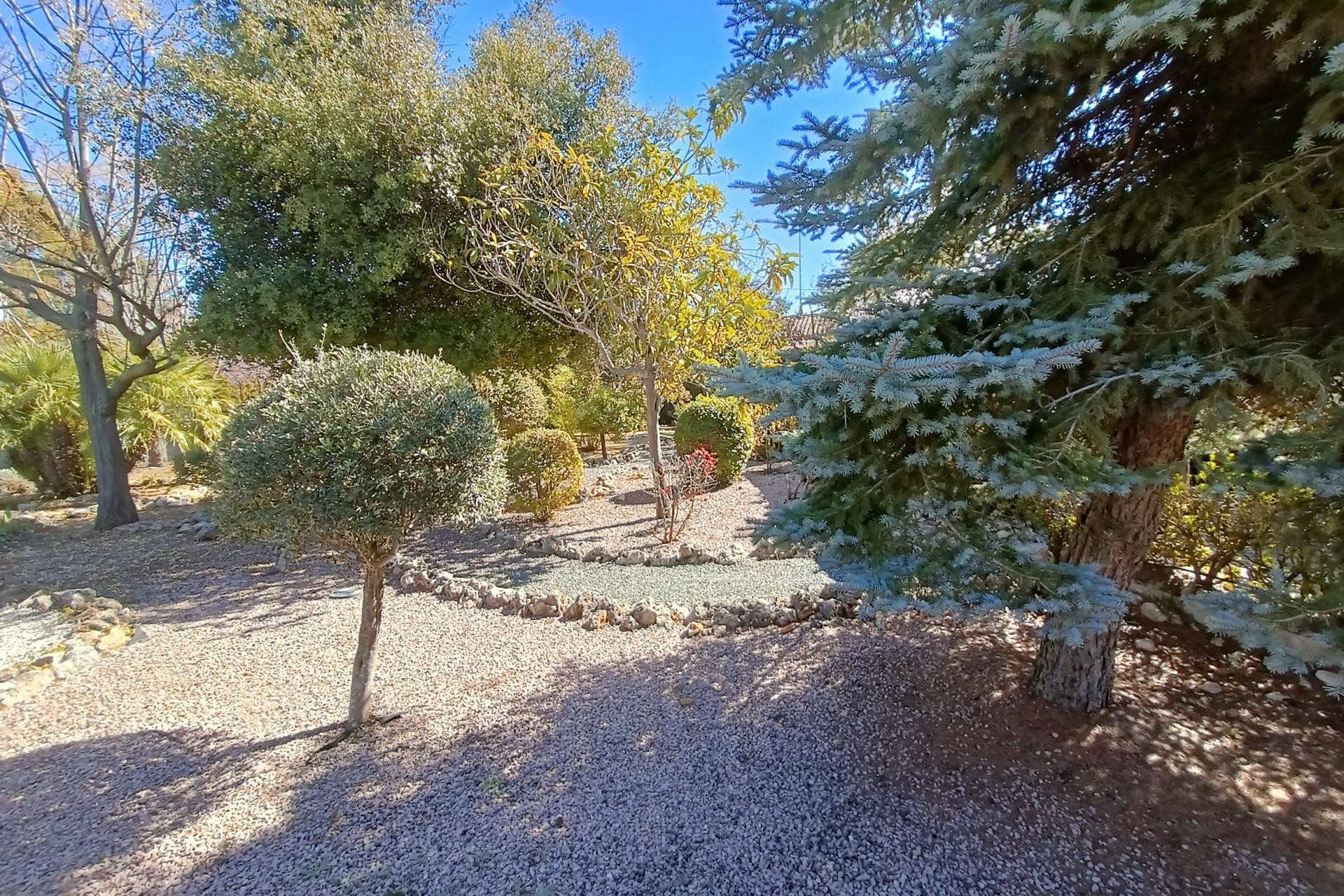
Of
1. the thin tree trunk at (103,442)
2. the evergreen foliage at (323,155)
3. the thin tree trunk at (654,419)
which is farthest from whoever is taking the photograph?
the thin tree trunk at (103,442)

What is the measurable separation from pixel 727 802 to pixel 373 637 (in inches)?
76.2

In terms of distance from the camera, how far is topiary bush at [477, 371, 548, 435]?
29.0 feet

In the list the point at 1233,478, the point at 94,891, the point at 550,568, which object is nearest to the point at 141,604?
the point at 550,568

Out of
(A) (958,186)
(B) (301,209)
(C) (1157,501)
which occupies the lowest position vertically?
(C) (1157,501)

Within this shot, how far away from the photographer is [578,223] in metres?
5.05

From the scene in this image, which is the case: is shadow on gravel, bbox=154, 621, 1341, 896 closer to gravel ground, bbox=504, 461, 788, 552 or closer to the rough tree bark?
the rough tree bark

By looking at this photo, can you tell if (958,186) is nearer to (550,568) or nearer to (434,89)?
(550,568)

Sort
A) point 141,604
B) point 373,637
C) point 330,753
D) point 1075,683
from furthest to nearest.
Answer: point 141,604 < point 373,637 < point 330,753 < point 1075,683

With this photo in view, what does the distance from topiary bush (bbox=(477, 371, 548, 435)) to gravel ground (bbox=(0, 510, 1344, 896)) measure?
19.4ft

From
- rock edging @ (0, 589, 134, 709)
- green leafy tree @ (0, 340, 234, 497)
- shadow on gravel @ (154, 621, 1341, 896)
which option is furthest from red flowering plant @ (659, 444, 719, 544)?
green leafy tree @ (0, 340, 234, 497)

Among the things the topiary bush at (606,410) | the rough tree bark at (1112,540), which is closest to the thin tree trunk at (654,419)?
the rough tree bark at (1112,540)

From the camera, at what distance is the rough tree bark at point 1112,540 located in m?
2.06

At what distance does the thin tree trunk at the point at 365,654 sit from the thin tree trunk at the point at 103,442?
23.6 feet

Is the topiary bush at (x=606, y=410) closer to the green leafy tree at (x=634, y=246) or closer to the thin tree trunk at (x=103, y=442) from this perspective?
the green leafy tree at (x=634, y=246)
